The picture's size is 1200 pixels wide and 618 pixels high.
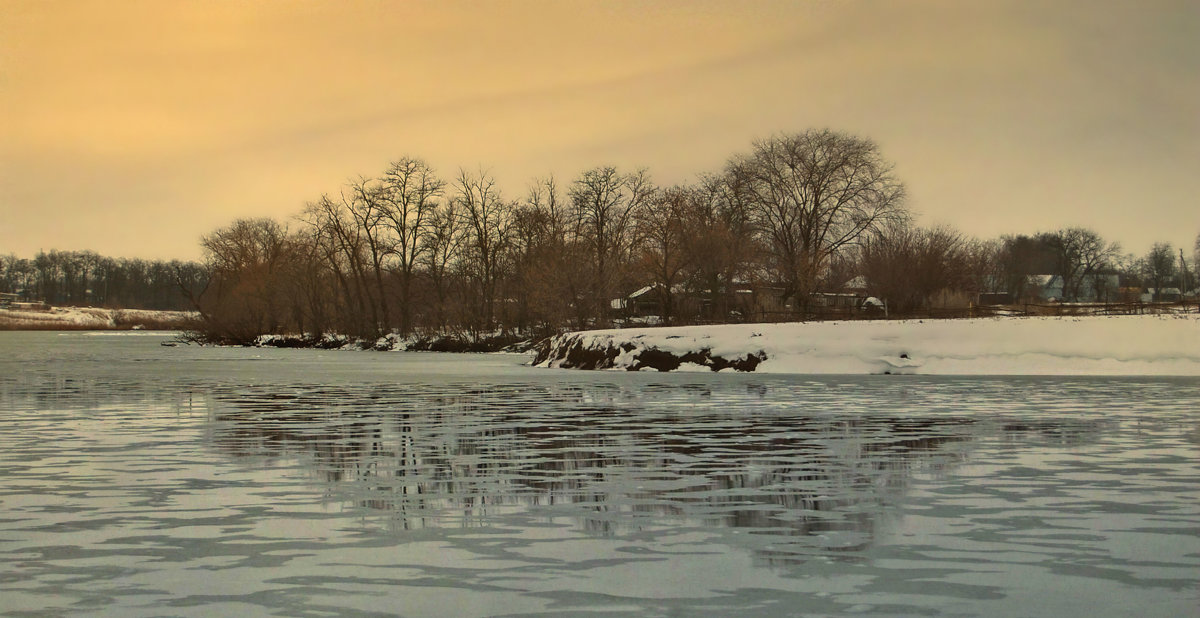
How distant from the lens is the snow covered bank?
31.9m

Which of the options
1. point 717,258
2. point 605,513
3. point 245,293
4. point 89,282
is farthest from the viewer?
point 89,282

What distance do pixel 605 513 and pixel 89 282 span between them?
200 metres

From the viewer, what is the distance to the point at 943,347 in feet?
110

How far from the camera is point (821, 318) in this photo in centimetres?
4750

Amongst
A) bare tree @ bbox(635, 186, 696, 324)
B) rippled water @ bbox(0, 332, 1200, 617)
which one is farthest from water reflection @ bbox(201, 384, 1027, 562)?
bare tree @ bbox(635, 186, 696, 324)

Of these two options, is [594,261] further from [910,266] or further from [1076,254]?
[1076,254]

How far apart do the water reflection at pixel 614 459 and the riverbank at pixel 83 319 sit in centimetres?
13726

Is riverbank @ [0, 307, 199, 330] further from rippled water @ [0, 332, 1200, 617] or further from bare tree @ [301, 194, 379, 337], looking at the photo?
rippled water @ [0, 332, 1200, 617]

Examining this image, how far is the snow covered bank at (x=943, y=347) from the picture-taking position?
3188 centimetres

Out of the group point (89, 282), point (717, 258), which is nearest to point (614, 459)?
point (717, 258)

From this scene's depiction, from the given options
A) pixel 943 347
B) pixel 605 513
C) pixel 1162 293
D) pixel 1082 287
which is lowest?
pixel 605 513

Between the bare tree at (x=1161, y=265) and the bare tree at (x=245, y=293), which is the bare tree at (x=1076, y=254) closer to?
the bare tree at (x=1161, y=265)

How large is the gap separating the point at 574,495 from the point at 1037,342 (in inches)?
1090

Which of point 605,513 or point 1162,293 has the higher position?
point 1162,293
